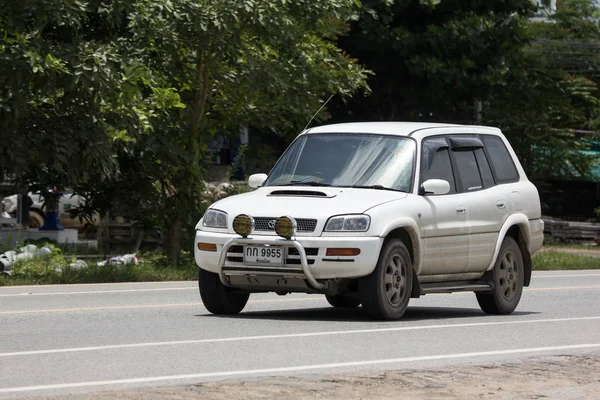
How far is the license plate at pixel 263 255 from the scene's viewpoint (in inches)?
459

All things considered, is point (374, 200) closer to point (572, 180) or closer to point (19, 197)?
point (19, 197)

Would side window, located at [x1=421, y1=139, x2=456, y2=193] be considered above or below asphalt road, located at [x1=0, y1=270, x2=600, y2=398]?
above

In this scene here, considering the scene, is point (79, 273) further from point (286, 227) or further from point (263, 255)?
point (286, 227)

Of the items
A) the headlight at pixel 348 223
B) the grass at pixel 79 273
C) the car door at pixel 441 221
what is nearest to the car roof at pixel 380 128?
the car door at pixel 441 221

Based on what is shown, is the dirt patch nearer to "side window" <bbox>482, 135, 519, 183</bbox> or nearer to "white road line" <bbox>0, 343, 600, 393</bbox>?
"white road line" <bbox>0, 343, 600, 393</bbox>

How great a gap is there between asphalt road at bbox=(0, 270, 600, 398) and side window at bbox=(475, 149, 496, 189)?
1.37 meters

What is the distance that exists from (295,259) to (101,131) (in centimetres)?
786

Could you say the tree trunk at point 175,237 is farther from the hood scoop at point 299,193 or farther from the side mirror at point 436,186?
the side mirror at point 436,186

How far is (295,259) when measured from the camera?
1163 centimetres

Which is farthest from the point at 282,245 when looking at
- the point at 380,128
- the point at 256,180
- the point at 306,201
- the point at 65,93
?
the point at 65,93

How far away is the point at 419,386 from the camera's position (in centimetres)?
819

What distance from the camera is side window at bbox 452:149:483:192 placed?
13.4m

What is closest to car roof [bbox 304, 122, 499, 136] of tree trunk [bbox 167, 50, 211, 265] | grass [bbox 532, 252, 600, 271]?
tree trunk [bbox 167, 50, 211, 265]

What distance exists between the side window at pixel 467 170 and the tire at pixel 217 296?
247 cm
